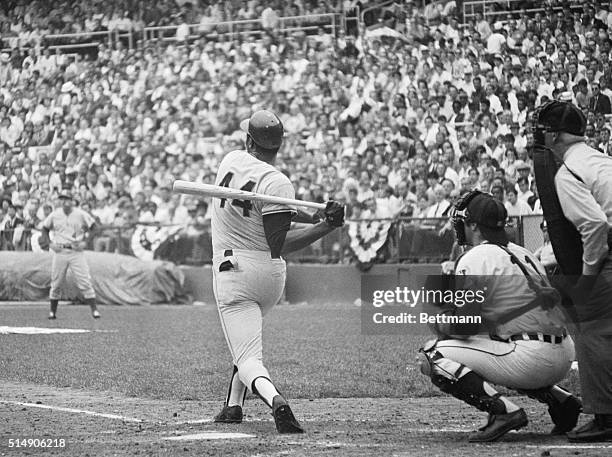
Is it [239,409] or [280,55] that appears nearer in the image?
[239,409]

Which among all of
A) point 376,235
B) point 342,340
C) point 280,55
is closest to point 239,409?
point 342,340

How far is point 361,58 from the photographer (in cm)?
2034

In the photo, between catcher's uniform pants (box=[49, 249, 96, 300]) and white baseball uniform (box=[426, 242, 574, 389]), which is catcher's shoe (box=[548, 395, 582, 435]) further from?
catcher's uniform pants (box=[49, 249, 96, 300])

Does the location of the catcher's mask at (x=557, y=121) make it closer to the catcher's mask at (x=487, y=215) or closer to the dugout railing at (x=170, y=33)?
the catcher's mask at (x=487, y=215)

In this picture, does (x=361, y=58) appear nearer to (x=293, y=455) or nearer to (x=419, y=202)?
(x=419, y=202)

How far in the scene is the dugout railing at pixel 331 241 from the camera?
52.2 ft

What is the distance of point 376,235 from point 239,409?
11.1m

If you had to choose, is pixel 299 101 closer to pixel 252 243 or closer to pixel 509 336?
pixel 252 243

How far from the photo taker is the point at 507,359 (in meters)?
5.52

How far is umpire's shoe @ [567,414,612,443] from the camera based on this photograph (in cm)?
543

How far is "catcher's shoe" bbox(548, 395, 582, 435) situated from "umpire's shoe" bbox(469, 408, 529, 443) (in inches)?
16.0

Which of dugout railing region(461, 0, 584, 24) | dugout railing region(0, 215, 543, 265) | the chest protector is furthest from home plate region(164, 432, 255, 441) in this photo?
dugout railing region(461, 0, 584, 24)

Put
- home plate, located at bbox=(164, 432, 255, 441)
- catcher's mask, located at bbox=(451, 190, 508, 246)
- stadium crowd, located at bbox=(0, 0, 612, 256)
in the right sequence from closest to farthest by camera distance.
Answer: catcher's mask, located at bbox=(451, 190, 508, 246) → home plate, located at bbox=(164, 432, 255, 441) → stadium crowd, located at bbox=(0, 0, 612, 256)

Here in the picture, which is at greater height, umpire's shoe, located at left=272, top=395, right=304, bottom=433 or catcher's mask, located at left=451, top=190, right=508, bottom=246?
catcher's mask, located at left=451, top=190, right=508, bottom=246
